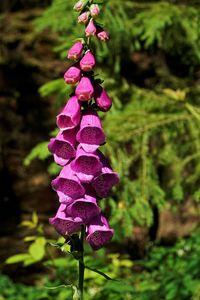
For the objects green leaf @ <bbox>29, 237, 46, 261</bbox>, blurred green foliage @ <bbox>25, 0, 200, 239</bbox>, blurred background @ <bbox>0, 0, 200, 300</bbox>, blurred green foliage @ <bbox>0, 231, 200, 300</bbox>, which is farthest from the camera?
blurred green foliage @ <bbox>25, 0, 200, 239</bbox>

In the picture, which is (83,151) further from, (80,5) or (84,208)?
(80,5)

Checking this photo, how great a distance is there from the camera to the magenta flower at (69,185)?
219 centimetres

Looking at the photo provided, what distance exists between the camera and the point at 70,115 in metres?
2.21

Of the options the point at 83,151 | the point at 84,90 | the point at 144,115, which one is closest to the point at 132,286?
the point at 144,115

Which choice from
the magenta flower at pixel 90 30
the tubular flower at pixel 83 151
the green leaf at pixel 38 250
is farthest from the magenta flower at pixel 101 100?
the green leaf at pixel 38 250

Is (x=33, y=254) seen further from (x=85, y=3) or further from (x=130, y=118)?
(x=85, y=3)

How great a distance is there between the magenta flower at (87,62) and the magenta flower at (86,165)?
0.33 metres

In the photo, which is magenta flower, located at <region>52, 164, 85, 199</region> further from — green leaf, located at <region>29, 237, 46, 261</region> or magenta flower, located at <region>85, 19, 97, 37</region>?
green leaf, located at <region>29, 237, 46, 261</region>

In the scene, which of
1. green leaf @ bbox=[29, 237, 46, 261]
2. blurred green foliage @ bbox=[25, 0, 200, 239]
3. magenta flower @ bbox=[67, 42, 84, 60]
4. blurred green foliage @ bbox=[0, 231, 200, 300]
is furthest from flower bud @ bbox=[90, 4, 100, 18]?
blurred green foliage @ bbox=[25, 0, 200, 239]

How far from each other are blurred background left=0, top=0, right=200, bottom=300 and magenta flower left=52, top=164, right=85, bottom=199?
1.40 ft

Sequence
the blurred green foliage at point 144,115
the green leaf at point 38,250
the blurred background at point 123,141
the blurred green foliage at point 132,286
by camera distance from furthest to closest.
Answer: the blurred green foliage at point 144,115 → the blurred background at point 123,141 → the green leaf at point 38,250 → the blurred green foliage at point 132,286

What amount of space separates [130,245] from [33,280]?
4.89 feet

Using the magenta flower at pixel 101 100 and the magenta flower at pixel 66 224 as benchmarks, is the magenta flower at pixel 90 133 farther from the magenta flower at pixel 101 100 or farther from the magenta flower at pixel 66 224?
the magenta flower at pixel 66 224

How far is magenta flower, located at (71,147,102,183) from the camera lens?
2.18 m
